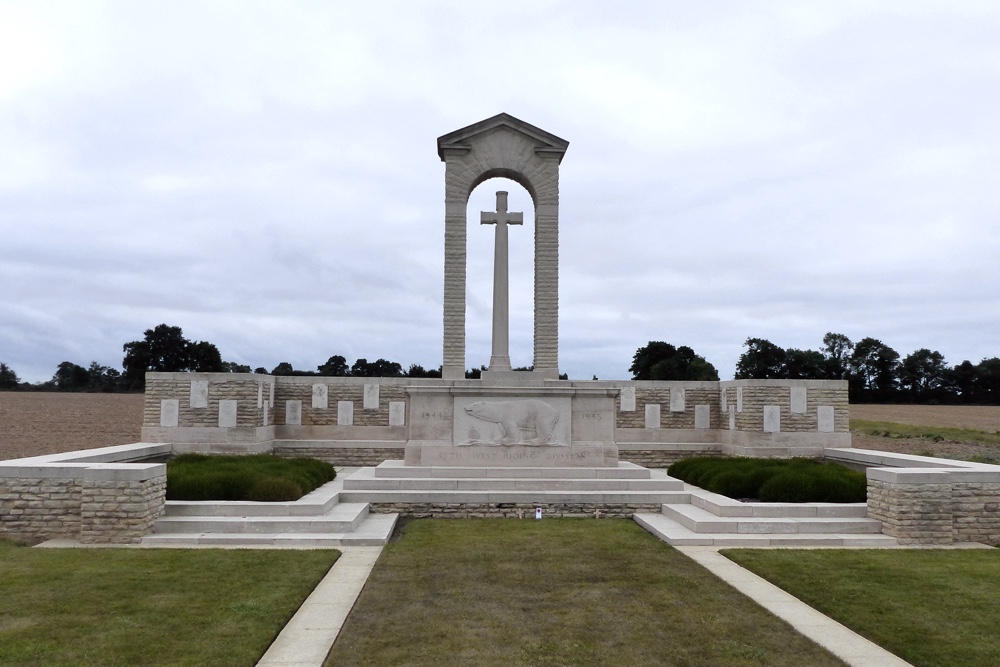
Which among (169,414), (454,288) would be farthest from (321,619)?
(169,414)

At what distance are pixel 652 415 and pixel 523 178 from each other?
7954 millimetres

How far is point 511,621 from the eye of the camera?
6676mm

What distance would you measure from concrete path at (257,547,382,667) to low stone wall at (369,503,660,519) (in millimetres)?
3146

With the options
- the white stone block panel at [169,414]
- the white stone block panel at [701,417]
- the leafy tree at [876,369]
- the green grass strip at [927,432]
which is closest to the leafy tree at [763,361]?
the leafy tree at [876,369]

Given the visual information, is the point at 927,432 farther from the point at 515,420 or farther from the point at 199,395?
the point at 199,395

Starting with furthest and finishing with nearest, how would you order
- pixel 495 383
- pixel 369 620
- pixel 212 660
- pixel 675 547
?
pixel 495 383 → pixel 675 547 → pixel 369 620 → pixel 212 660

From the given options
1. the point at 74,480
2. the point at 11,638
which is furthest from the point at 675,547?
the point at 74,480

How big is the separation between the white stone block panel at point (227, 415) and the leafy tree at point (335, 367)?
94.1 ft

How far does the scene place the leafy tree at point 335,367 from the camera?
4820 cm

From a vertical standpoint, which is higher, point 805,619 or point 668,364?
point 668,364

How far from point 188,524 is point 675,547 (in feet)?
23.2

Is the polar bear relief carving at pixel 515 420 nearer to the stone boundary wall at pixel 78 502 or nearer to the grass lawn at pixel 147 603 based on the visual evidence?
the grass lawn at pixel 147 603

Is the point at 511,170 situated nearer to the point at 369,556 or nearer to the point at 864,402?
the point at 369,556

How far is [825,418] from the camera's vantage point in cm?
1906
